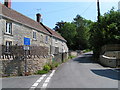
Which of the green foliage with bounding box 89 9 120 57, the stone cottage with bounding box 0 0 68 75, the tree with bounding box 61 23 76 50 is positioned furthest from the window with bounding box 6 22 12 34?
the tree with bounding box 61 23 76 50

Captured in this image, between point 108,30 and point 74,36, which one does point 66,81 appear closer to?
point 108,30

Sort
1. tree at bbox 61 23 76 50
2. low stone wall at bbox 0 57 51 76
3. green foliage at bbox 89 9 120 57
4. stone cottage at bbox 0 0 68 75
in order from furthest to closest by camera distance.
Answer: tree at bbox 61 23 76 50 < green foliage at bbox 89 9 120 57 < stone cottage at bbox 0 0 68 75 < low stone wall at bbox 0 57 51 76

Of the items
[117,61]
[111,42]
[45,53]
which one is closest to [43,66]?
[45,53]

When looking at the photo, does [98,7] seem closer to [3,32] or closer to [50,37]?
[50,37]

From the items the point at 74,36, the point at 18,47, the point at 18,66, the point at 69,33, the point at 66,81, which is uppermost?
the point at 69,33

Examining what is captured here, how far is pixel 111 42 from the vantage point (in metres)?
26.6

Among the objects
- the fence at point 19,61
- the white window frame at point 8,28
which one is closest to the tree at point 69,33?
the white window frame at point 8,28

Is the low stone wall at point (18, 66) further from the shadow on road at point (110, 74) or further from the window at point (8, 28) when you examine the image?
the window at point (8, 28)

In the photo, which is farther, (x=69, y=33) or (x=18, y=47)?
(x=69, y=33)

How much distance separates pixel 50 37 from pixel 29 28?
33.5ft

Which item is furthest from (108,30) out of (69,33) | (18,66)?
(69,33)

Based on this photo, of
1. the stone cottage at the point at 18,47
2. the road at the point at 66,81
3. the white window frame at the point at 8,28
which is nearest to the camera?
the road at the point at 66,81

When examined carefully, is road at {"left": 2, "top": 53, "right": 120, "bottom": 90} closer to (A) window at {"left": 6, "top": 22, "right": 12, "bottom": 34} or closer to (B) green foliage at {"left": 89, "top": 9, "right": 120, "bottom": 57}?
(A) window at {"left": 6, "top": 22, "right": 12, "bottom": 34}

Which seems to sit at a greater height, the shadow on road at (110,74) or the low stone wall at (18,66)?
the low stone wall at (18,66)
